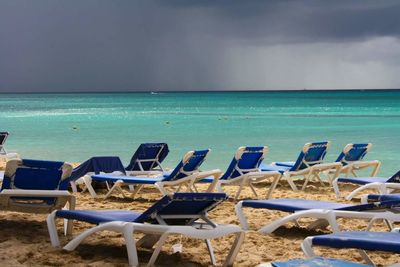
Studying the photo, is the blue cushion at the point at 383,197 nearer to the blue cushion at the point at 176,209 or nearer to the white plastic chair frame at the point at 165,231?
the white plastic chair frame at the point at 165,231

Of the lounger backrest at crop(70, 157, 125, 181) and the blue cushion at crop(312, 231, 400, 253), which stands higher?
the lounger backrest at crop(70, 157, 125, 181)

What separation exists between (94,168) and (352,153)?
12.2 ft

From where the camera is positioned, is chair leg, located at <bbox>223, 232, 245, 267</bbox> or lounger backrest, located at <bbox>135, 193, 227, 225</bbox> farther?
chair leg, located at <bbox>223, 232, 245, 267</bbox>

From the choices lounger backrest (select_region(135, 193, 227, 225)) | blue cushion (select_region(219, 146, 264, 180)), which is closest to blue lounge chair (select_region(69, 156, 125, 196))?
blue cushion (select_region(219, 146, 264, 180))

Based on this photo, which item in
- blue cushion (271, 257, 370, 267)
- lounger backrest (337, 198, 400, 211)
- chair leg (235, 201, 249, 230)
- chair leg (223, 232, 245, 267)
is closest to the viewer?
blue cushion (271, 257, 370, 267)

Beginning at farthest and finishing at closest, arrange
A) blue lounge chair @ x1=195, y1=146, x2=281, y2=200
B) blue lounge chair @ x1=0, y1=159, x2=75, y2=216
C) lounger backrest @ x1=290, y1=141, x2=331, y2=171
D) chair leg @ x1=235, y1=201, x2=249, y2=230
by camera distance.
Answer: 1. lounger backrest @ x1=290, y1=141, x2=331, y2=171
2. blue lounge chair @ x1=195, y1=146, x2=281, y2=200
3. chair leg @ x1=235, y1=201, x2=249, y2=230
4. blue lounge chair @ x1=0, y1=159, x2=75, y2=216

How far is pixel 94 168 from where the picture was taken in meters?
9.11

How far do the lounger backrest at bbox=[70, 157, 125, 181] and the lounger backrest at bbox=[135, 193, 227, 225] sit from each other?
13.9ft

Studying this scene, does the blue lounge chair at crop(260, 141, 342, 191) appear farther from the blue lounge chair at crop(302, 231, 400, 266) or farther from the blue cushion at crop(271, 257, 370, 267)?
the blue cushion at crop(271, 257, 370, 267)

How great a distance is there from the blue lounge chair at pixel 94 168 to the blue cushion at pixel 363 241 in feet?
17.2

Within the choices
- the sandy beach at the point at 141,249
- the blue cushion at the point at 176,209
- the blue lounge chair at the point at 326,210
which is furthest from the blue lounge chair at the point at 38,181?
the blue lounge chair at the point at 326,210

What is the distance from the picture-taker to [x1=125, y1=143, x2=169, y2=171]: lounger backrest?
9469 mm

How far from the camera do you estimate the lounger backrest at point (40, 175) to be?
5.87 metres

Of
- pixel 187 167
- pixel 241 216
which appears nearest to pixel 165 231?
pixel 241 216
